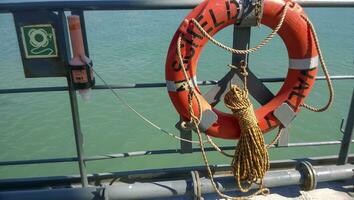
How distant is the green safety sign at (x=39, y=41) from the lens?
65.8 inches

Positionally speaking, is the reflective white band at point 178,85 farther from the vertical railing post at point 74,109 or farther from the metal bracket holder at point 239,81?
the vertical railing post at point 74,109

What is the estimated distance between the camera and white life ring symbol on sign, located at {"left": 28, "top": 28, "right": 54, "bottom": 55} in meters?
1.68

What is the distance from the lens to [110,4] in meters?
1.66

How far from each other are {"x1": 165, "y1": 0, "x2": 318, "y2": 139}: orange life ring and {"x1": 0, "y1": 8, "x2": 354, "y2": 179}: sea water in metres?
1.82

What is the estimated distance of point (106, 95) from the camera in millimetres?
5164

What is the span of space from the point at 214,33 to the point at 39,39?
2.75ft

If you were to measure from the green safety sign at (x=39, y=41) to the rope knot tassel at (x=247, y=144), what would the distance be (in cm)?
89

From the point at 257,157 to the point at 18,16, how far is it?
1.33 m

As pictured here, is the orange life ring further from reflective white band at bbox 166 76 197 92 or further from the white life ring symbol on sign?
the white life ring symbol on sign

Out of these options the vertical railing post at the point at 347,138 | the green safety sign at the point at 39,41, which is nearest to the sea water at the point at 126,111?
the vertical railing post at the point at 347,138

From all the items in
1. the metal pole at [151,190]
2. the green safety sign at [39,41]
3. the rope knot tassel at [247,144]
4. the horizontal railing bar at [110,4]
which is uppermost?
the horizontal railing bar at [110,4]

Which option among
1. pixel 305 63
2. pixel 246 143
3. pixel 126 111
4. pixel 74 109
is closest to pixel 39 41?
pixel 74 109

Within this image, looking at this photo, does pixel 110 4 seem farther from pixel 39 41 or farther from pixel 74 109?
pixel 74 109

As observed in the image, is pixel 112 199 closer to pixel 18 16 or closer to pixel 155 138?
pixel 18 16
